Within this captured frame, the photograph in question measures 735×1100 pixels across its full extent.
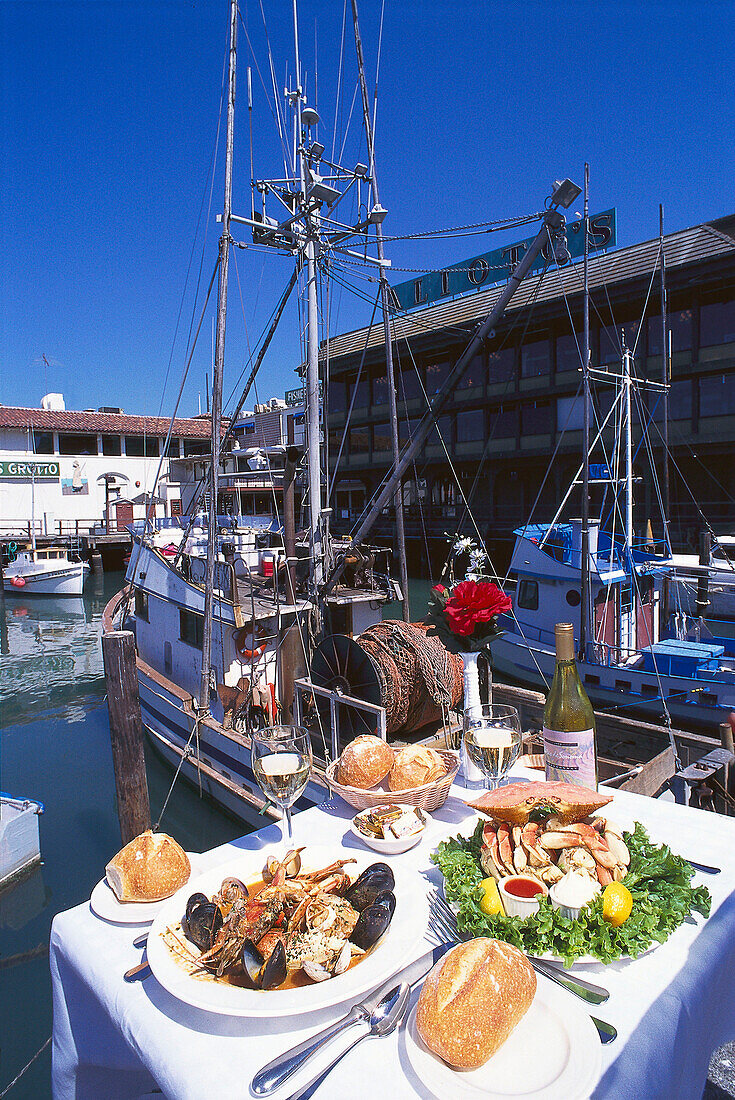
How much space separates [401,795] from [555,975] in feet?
2.81

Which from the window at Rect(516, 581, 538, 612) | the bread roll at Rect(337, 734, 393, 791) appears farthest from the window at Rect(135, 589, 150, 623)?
the bread roll at Rect(337, 734, 393, 791)

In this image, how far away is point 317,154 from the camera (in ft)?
28.1

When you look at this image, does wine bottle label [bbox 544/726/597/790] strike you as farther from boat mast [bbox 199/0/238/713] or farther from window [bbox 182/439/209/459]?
window [bbox 182/439/209/459]

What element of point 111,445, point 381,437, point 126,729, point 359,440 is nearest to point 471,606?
point 126,729

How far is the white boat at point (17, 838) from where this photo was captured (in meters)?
7.49

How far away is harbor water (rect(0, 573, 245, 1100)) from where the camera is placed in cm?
575

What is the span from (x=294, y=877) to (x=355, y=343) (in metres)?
35.0

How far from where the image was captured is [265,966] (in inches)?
51.1

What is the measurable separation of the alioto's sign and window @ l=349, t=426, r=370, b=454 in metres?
8.31

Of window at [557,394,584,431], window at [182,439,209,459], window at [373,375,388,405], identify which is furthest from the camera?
window at [182,439,209,459]

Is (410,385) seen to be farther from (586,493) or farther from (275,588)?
(275,588)

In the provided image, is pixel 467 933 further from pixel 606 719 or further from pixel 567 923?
pixel 606 719

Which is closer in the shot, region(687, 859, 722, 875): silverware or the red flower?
region(687, 859, 722, 875): silverware

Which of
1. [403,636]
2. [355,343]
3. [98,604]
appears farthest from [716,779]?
[355,343]
